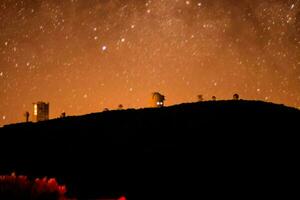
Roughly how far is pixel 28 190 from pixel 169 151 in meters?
4.50

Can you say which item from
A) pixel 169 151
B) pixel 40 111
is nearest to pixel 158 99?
pixel 40 111

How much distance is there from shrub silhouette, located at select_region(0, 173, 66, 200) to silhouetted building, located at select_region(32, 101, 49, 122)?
63.7 ft

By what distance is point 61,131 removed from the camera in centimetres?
694

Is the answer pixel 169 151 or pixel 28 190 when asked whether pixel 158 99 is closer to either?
pixel 169 151

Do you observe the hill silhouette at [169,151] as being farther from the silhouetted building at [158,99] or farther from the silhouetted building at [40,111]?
the silhouetted building at [40,111]

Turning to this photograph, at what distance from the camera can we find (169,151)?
5.96 meters

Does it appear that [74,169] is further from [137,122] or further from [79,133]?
[137,122]

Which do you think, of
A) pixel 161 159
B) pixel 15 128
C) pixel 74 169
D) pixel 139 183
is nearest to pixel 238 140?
pixel 161 159

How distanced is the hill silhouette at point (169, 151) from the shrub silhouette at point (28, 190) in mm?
→ 3793

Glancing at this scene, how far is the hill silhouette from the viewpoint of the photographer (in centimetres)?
536

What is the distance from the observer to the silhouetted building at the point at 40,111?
66.9 ft

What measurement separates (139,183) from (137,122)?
1.49m

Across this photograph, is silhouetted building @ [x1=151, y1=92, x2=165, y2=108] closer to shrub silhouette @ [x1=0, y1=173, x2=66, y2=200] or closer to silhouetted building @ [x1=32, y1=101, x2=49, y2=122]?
silhouetted building @ [x1=32, y1=101, x2=49, y2=122]

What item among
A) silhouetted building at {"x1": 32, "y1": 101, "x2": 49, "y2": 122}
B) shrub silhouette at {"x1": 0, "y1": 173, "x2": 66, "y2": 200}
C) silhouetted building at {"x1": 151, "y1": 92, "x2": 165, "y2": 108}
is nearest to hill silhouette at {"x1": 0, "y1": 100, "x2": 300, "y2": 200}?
shrub silhouette at {"x1": 0, "y1": 173, "x2": 66, "y2": 200}
